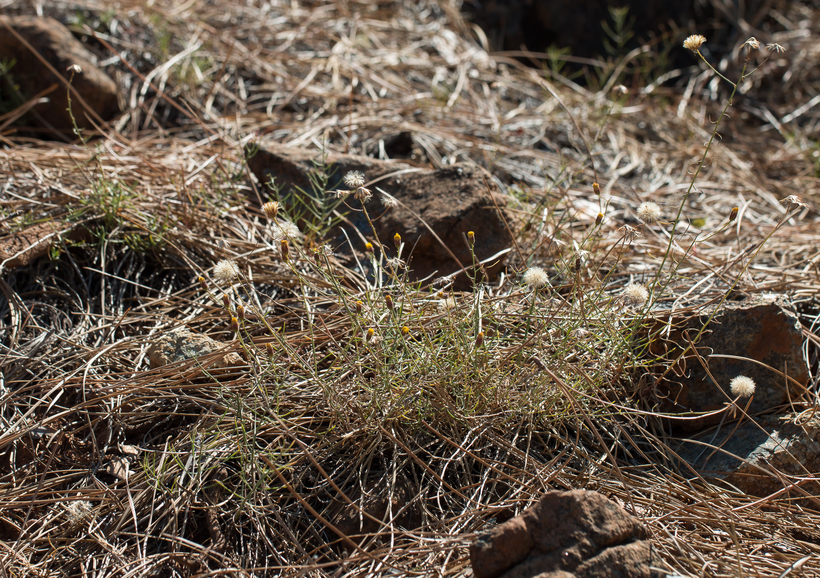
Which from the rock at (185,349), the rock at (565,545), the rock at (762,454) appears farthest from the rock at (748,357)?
the rock at (185,349)

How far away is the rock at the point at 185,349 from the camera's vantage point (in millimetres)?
1907

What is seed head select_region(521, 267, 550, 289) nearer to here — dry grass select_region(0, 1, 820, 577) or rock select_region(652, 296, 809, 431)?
dry grass select_region(0, 1, 820, 577)

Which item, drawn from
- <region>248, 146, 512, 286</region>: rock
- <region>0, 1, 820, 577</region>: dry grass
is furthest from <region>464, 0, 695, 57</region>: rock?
<region>248, 146, 512, 286</region>: rock

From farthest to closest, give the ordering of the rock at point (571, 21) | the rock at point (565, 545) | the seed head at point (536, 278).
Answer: the rock at point (571, 21) → the seed head at point (536, 278) → the rock at point (565, 545)

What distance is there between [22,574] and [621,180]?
323 centimetres

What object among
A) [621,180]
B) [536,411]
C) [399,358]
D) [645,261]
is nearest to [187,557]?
[399,358]

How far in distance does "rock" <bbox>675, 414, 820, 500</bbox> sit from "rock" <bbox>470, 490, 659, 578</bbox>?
0.53m

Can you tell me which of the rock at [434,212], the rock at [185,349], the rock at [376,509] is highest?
the rock at [434,212]

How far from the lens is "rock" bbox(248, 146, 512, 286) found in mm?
2342

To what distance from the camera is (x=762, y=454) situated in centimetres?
179

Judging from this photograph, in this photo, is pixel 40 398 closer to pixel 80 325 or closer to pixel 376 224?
pixel 80 325

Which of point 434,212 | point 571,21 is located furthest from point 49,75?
point 571,21

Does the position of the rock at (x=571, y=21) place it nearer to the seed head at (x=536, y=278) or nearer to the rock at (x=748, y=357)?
the rock at (x=748, y=357)

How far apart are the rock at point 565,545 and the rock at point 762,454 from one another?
0.53 metres
